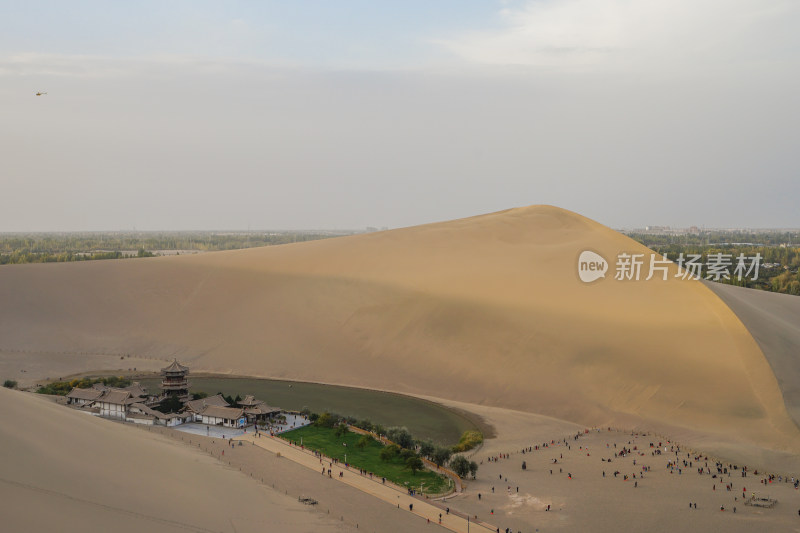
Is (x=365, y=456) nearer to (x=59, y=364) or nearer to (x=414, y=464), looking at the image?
(x=414, y=464)

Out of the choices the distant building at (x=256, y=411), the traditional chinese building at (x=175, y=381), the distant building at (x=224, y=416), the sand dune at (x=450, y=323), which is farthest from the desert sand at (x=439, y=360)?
the traditional chinese building at (x=175, y=381)

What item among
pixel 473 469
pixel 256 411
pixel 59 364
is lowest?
pixel 59 364

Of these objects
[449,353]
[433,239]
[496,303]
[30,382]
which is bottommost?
[30,382]

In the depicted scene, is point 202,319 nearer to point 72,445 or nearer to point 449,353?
point 449,353

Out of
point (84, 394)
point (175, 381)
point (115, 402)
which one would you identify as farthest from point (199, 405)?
point (84, 394)

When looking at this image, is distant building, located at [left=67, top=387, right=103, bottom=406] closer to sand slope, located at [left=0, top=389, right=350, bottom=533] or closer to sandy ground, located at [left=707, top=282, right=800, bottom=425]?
sand slope, located at [left=0, top=389, right=350, bottom=533]

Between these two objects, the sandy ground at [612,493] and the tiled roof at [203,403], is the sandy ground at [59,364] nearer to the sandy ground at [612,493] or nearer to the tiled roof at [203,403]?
the tiled roof at [203,403]

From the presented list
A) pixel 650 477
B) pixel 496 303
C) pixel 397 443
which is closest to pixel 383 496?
pixel 397 443
